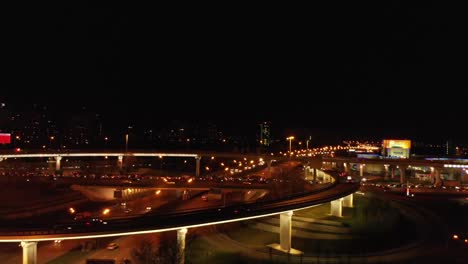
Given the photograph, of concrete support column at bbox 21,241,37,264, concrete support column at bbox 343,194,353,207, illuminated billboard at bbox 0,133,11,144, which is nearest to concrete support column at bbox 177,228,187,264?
concrete support column at bbox 21,241,37,264

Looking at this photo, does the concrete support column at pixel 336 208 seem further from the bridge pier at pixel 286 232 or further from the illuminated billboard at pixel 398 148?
the illuminated billboard at pixel 398 148

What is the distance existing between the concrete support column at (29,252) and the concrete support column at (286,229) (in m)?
20.8

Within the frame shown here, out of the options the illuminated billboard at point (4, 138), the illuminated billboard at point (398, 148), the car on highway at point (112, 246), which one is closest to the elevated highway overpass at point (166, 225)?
the car on highway at point (112, 246)

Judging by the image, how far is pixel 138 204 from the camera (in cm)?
6319

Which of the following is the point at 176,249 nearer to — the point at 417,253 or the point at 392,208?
the point at 417,253

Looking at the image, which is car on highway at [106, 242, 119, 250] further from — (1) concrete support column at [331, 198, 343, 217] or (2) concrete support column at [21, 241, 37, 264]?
(1) concrete support column at [331, 198, 343, 217]

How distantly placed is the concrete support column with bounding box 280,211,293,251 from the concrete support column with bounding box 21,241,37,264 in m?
20.8

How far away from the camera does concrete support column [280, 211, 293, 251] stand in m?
39.6

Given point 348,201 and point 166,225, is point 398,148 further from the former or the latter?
point 166,225

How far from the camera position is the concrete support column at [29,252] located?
2745 centimetres

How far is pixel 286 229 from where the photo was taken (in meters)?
39.6

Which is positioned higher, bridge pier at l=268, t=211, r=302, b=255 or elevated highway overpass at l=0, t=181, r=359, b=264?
elevated highway overpass at l=0, t=181, r=359, b=264

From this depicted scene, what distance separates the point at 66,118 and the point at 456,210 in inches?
5262

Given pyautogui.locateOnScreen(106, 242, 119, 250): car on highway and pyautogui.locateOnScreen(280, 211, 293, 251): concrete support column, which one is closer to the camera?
pyautogui.locateOnScreen(106, 242, 119, 250): car on highway
